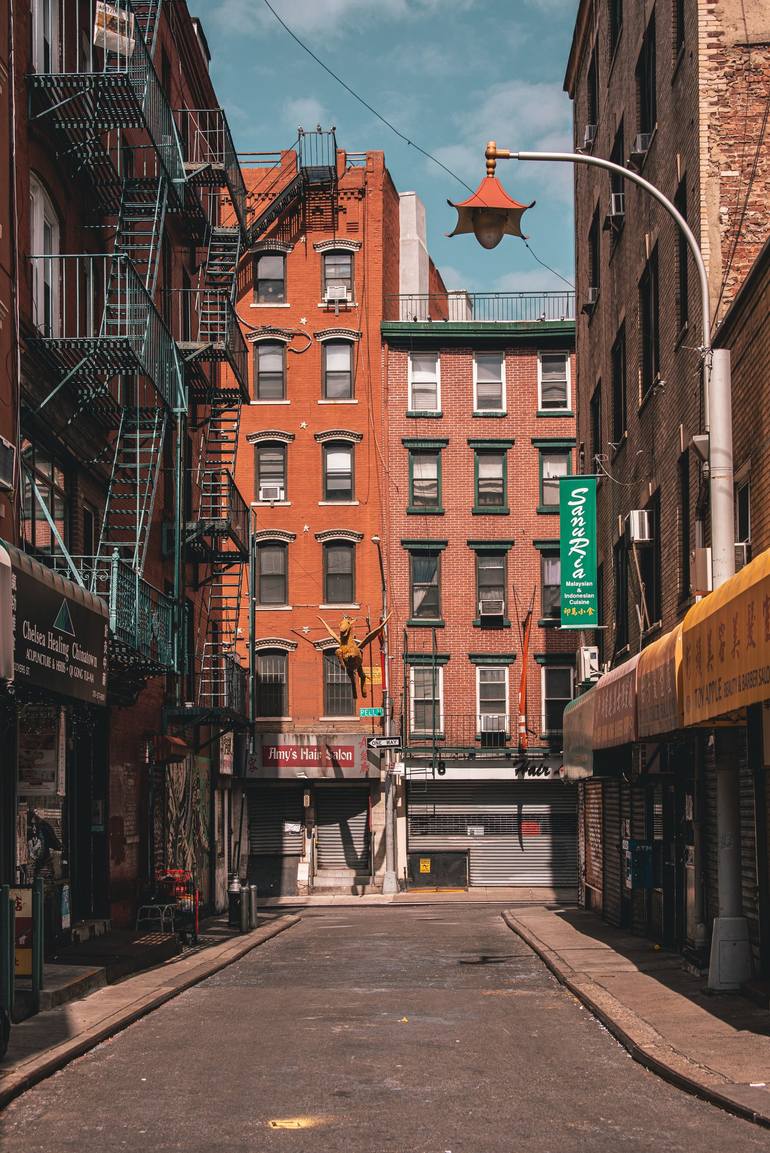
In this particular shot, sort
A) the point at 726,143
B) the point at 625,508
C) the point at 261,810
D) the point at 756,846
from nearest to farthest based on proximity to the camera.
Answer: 1. the point at 756,846
2. the point at 726,143
3. the point at 625,508
4. the point at 261,810

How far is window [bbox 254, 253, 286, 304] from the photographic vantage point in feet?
165

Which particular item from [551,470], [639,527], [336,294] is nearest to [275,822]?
[551,470]

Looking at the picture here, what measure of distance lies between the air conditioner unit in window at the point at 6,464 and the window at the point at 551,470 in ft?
108

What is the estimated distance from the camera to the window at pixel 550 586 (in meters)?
48.7

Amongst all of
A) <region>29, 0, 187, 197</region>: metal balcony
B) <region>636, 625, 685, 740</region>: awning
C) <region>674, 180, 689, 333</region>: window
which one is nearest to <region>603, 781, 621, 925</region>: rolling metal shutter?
<region>636, 625, 685, 740</region>: awning

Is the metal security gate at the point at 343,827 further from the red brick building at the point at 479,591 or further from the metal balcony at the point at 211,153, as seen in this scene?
the metal balcony at the point at 211,153

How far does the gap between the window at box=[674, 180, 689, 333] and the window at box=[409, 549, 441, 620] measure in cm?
2783

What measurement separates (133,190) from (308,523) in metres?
23.6

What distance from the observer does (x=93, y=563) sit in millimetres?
22781

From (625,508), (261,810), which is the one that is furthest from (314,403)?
(625,508)

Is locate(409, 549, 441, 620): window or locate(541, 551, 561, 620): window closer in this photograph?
locate(541, 551, 561, 620): window

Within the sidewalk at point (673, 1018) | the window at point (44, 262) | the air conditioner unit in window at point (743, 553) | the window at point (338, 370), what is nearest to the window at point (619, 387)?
the sidewalk at point (673, 1018)

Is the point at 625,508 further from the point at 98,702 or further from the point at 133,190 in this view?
the point at 98,702

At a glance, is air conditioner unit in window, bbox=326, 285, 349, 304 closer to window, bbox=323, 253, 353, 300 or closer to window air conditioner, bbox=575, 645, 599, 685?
window, bbox=323, 253, 353, 300
